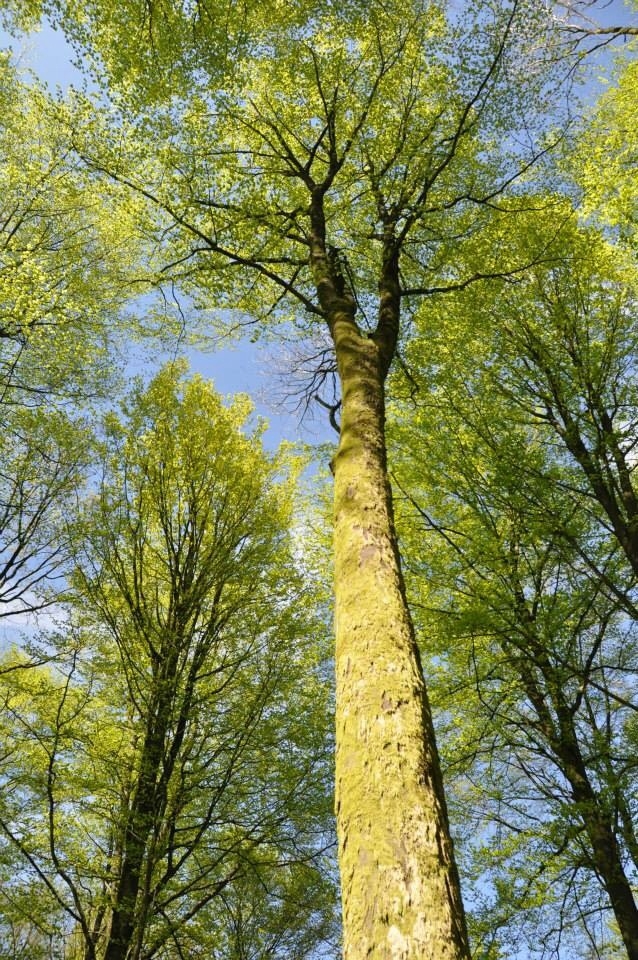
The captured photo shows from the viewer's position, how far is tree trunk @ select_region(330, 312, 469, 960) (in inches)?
53.0

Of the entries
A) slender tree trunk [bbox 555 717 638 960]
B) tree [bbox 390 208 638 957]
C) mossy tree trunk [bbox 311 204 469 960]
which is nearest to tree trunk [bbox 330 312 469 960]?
mossy tree trunk [bbox 311 204 469 960]

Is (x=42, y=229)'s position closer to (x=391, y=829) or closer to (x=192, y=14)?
(x=192, y=14)

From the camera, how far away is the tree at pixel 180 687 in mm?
3781

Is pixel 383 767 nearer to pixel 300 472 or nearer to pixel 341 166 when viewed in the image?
pixel 300 472

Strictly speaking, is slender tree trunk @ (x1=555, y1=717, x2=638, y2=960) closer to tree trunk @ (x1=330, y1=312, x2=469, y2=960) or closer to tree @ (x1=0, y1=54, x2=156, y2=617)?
tree trunk @ (x1=330, y1=312, x2=469, y2=960)

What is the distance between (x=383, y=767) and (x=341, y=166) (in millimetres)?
6256

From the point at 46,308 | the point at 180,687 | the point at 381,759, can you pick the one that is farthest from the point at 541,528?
the point at 46,308

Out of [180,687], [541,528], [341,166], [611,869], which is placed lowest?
[611,869]

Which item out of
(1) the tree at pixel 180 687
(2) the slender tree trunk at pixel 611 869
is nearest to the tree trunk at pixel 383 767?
(1) the tree at pixel 180 687

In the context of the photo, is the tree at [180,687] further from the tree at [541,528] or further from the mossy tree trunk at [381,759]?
the mossy tree trunk at [381,759]

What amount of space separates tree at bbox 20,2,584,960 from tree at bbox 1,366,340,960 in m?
1.77

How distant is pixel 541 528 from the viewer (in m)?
4.82

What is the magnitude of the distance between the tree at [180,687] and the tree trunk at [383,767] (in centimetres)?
203

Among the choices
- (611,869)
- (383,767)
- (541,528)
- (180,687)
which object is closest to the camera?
(383,767)
